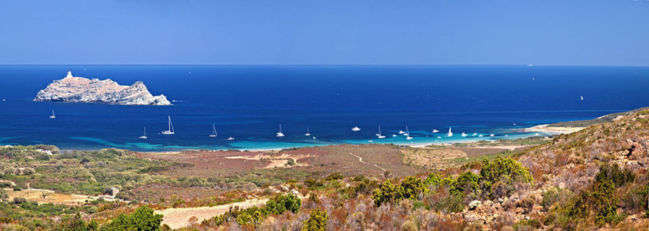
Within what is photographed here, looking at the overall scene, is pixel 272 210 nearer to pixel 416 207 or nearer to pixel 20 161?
pixel 416 207

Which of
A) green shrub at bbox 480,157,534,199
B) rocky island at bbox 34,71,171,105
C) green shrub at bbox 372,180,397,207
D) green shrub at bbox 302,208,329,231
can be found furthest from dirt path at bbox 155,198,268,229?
rocky island at bbox 34,71,171,105

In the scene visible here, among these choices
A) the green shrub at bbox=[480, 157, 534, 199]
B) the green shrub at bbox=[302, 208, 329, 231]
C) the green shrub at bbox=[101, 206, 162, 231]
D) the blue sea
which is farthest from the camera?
the blue sea

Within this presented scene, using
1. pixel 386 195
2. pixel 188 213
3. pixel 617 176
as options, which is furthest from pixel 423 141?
pixel 617 176

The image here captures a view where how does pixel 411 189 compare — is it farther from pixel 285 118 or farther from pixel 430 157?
pixel 285 118

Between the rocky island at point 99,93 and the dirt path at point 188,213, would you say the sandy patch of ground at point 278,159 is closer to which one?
the dirt path at point 188,213

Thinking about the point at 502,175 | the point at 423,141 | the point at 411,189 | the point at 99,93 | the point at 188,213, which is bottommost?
the point at 423,141

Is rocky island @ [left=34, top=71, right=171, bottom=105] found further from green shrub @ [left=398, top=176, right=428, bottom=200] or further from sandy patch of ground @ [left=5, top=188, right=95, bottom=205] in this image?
green shrub @ [left=398, top=176, right=428, bottom=200]
